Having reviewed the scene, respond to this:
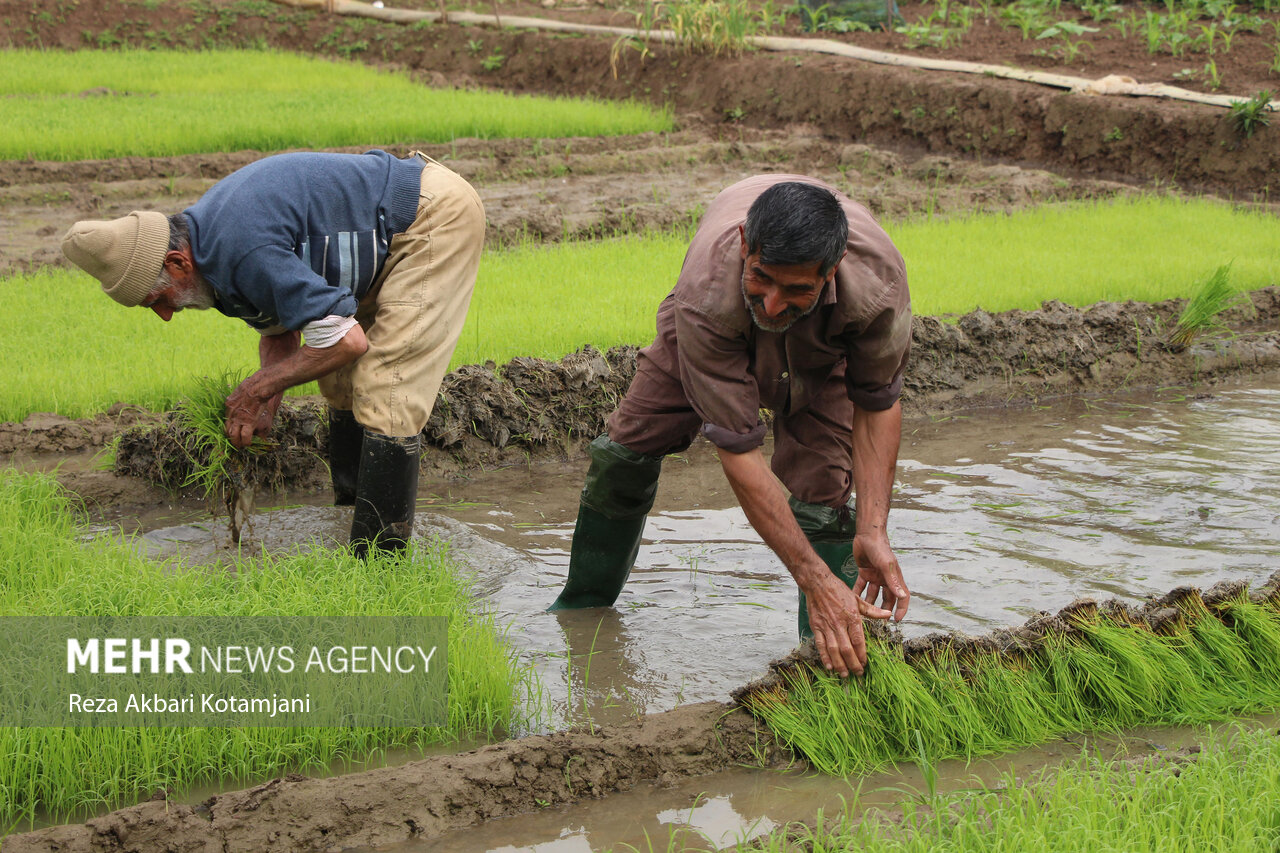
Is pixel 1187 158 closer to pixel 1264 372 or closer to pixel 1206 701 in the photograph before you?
pixel 1264 372

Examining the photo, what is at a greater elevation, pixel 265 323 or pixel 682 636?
pixel 265 323

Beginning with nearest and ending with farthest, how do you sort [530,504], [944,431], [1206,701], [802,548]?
[802,548], [1206,701], [530,504], [944,431]

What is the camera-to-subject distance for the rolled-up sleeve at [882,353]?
9.64 feet

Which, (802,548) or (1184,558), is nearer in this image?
(802,548)

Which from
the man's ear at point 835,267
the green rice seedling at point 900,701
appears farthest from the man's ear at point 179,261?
the green rice seedling at point 900,701

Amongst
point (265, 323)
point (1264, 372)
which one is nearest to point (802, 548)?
point (265, 323)

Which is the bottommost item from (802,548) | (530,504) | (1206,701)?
(530,504)

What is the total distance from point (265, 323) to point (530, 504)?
1.55 meters

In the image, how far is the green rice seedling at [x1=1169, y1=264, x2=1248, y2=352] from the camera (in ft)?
21.1

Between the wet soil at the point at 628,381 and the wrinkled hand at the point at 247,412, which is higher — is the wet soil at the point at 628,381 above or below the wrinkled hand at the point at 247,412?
below

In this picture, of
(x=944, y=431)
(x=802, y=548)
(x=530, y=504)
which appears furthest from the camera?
(x=944, y=431)

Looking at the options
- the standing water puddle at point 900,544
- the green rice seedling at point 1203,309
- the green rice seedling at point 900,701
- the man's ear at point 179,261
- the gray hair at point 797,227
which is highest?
the gray hair at point 797,227

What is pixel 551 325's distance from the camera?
609cm

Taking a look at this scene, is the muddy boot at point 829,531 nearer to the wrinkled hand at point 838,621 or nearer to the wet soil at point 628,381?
the wrinkled hand at point 838,621
